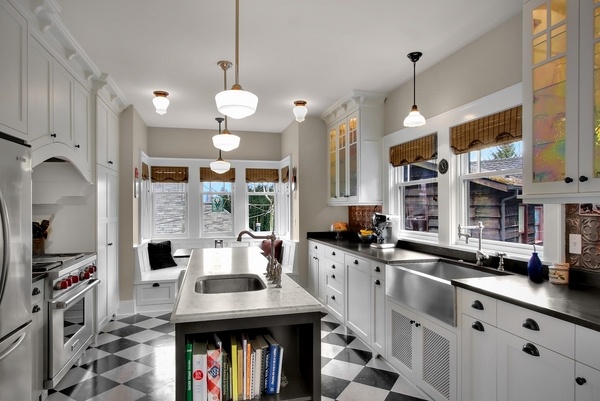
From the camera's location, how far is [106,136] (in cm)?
404

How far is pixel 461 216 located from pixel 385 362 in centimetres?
145

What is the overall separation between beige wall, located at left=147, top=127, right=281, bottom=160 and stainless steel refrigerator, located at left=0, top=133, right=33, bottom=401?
3960mm

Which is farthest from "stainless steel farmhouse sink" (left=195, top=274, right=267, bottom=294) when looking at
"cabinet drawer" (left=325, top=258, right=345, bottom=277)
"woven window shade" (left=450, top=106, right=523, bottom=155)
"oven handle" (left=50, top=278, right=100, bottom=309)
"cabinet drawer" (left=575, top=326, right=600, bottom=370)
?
"woven window shade" (left=450, top=106, right=523, bottom=155)

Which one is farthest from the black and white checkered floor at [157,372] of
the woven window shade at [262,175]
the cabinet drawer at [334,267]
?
the woven window shade at [262,175]

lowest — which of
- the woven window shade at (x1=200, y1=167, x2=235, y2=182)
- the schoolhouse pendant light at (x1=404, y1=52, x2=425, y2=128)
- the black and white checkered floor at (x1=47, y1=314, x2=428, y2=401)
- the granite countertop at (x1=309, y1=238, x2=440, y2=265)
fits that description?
the black and white checkered floor at (x1=47, y1=314, x2=428, y2=401)

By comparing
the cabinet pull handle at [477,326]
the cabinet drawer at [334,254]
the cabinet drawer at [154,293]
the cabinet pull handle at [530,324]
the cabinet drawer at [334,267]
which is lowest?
the cabinet drawer at [154,293]

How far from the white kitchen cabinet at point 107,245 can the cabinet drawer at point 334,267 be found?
253cm

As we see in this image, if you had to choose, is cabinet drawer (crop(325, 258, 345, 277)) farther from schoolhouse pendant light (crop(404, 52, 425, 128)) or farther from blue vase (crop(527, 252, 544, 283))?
blue vase (crop(527, 252, 544, 283))

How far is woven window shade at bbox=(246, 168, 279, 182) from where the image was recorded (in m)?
6.32

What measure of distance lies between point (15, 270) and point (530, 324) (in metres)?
2.65

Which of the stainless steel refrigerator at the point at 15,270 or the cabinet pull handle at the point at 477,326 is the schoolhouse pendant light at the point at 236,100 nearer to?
the stainless steel refrigerator at the point at 15,270

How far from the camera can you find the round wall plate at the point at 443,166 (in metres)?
3.21

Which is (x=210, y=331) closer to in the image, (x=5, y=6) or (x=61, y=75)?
(x=5, y=6)

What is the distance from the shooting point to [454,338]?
223 cm
